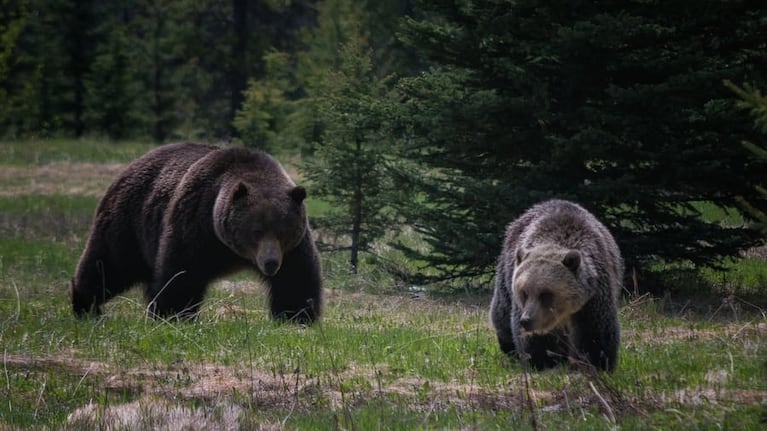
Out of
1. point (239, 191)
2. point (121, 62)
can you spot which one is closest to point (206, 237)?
point (239, 191)

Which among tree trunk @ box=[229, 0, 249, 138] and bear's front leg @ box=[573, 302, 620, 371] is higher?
bear's front leg @ box=[573, 302, 620, 371]

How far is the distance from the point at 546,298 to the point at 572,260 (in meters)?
0.33

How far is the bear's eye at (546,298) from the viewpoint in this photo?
23.4 ft

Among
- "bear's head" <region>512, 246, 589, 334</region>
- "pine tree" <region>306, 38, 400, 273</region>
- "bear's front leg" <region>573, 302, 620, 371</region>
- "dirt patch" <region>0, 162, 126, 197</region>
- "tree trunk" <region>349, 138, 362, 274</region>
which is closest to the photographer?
"bear's head" <region>512, 246, 589, 334</region>

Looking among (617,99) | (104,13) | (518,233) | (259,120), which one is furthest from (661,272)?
(104,13)

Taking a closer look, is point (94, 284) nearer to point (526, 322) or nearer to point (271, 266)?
point (271, 266)

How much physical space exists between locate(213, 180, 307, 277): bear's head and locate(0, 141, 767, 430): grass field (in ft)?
2.54

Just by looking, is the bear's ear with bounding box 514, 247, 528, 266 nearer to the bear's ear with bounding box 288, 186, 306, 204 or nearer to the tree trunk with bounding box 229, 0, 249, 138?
the bear's ear with bounding box 288, 186, 306, 204

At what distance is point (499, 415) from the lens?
6.20 m

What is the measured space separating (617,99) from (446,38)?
7.46 ft

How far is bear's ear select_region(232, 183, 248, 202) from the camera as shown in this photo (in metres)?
9.95

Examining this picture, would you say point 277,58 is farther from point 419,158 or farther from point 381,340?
point 381,340

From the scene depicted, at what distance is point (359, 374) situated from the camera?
7.60 meters

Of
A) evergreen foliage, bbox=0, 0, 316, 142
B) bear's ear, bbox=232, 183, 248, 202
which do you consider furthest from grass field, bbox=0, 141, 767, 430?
evergreen foliage, bbox=0, 0, 316, 142
